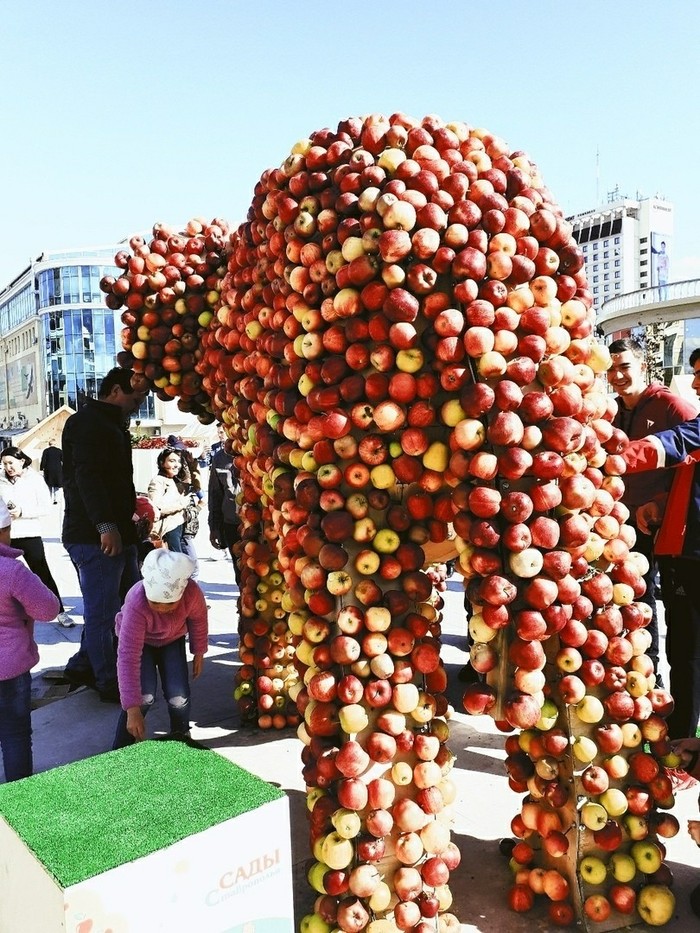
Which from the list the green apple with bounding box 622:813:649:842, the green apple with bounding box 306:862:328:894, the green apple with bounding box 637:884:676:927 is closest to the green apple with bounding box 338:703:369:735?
the green apple with bounding box 306:862:328:894

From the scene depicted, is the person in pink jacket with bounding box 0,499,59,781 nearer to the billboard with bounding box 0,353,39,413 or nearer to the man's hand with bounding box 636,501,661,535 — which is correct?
the man's hand with bounding box 636,501,661,535

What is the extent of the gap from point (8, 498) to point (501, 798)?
4.84m

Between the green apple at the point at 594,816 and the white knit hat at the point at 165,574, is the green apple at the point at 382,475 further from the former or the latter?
the white knit hat at the point at 165,574

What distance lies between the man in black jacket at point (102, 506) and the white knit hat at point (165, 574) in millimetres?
1022

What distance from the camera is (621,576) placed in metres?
2.24

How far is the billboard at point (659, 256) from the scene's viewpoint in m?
96.9

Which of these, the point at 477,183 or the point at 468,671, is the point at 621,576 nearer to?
the point at 477,183

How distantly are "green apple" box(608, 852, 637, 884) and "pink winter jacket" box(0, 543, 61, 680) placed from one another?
2.34m

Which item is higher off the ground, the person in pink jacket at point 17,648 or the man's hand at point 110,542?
the man's hand at point 110,542

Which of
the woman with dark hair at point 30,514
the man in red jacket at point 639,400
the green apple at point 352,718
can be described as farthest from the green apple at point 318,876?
the woman with dark hair at point 30,514

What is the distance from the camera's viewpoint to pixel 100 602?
171 inches

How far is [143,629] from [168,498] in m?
3.20

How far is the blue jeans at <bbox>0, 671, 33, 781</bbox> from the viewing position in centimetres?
304

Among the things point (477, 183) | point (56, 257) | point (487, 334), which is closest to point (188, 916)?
point (487, 334)
